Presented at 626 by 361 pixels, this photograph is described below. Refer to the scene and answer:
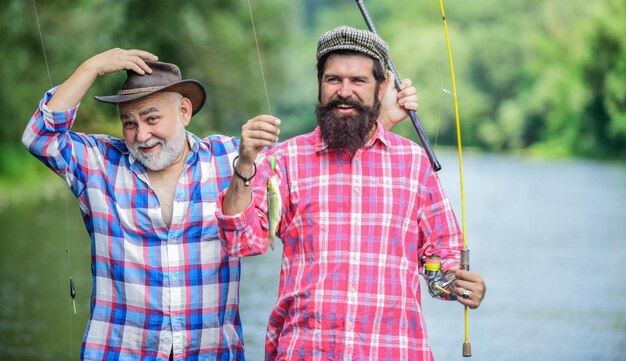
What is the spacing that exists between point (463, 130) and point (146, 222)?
40.2m

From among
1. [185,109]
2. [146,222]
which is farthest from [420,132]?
[146,222]

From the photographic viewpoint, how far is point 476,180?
103 ft

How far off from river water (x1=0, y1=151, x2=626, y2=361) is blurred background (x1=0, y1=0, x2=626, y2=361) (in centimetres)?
3

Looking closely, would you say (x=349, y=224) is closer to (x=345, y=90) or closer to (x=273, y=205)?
(x=273, y=205)

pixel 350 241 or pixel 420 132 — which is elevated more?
pixel 420 132

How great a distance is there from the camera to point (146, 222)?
13.7 ft

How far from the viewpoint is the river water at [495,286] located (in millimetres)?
9891

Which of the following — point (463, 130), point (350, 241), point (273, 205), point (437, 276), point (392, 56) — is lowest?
point (437, 276)

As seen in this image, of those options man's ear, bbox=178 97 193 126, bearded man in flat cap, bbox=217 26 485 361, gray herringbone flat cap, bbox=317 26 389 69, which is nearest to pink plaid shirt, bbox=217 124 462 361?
bearded man in flat cap, bbox=217 26 485 361

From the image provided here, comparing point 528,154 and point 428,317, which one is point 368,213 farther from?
point 528,154

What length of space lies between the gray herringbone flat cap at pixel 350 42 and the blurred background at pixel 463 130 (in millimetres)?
504

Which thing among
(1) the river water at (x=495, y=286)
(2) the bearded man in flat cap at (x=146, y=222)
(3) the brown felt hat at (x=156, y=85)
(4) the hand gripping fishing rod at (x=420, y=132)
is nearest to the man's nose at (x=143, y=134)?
(2) the bearded man in flat cap at (x=146, y=222)

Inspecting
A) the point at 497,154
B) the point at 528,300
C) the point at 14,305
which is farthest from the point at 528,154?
the point at 14,305

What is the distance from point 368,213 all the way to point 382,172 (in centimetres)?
16
